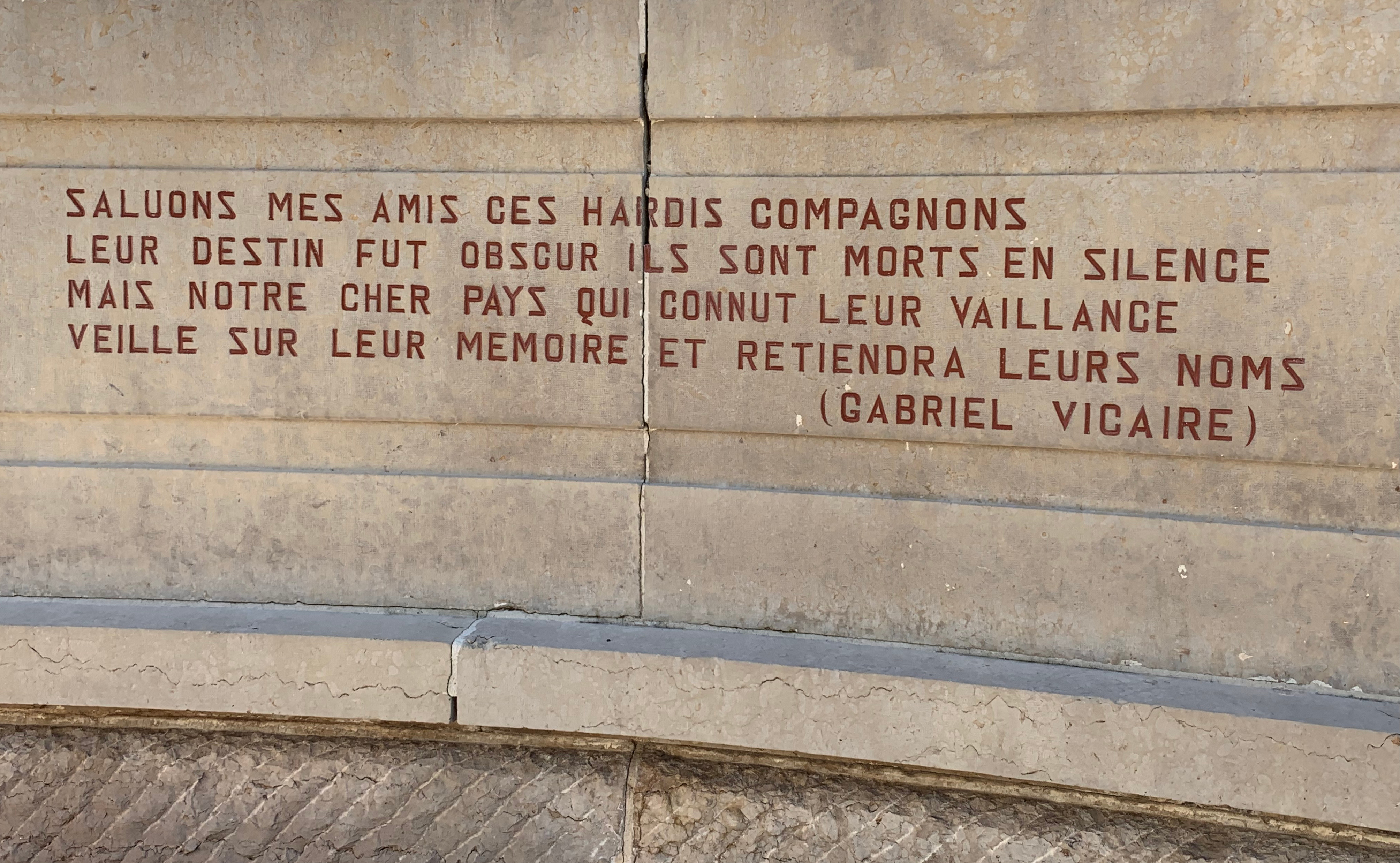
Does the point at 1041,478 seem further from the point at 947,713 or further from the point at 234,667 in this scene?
the point at 234,667

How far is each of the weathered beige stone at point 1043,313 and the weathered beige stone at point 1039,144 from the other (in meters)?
0.05

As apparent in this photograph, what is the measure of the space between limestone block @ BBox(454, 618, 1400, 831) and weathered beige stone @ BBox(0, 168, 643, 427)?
0.88 m

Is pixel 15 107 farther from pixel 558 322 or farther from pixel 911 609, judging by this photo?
pixel 911 609

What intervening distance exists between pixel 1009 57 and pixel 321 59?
2395 millimetres

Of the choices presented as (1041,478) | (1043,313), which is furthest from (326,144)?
(1041,478)

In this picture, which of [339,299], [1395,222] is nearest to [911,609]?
[1395,222]

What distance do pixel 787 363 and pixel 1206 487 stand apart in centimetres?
141

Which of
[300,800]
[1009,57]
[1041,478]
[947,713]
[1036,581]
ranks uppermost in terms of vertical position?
[1009,57]

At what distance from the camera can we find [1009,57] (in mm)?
3371

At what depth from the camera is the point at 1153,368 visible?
332 cm

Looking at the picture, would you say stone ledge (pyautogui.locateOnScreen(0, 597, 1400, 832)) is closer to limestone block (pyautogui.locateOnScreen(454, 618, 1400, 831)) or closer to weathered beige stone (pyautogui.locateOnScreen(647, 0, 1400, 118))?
limestone block (pyautogui.locateOnScreen(454, 618, 1400, 831))

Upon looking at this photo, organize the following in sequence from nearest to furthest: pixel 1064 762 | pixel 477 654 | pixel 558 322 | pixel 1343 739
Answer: pixel 1343 739 → pixel 1064 762 → pixel 477 654 → pixel 558 322

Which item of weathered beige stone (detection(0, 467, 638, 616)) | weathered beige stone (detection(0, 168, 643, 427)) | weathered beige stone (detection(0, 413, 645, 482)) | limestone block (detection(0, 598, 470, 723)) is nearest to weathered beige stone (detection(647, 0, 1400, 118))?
weathered beige stone (detection(0, 168, 643, 427))

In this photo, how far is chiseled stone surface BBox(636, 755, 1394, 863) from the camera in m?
3.15
